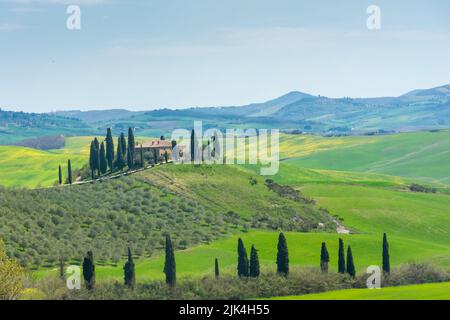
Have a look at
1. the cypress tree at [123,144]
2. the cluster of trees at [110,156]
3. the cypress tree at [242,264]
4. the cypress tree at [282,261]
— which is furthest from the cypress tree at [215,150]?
the cypress tree at [242,264]

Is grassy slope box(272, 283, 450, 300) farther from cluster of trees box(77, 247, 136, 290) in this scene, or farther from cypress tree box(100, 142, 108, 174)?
cypress tree box(100, 142, 108, 174)

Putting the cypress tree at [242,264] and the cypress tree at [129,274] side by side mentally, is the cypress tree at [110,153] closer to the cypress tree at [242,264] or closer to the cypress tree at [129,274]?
the cypress tree at [242,264]

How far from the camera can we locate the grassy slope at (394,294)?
73.2 metres

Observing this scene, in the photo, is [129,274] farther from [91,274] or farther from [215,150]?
[215,150]

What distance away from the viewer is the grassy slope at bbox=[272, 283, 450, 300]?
240ft

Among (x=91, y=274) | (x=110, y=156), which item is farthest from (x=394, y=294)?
(x=110, y=156)

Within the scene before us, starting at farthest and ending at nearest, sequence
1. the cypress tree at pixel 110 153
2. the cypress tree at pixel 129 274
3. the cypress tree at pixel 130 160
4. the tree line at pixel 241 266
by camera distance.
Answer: the cypress tree at pixel 130 160 < the cypress tree at pixel 110 153 < the cypress tree at pixel 129 274 < the tree line at pixel 241 266

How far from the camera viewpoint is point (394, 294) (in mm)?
75938

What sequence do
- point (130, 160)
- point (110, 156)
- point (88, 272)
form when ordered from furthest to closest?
point (130, 160)
point (110, 156)
point (88, 272)

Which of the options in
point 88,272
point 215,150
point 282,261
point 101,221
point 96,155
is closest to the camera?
point 88,272

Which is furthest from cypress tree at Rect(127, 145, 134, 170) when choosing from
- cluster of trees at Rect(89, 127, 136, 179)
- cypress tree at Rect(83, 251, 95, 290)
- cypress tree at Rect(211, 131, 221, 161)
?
cypress tree at Rect(83, 251, 95, 290)

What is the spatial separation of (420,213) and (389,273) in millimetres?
52809
